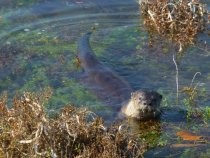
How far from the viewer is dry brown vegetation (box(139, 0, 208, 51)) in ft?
24.1

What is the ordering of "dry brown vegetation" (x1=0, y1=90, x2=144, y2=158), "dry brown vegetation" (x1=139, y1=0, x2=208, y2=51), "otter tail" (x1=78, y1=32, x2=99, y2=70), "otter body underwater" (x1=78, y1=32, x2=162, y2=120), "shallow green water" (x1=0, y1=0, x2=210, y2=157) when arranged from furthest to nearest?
"dry brown vegetation" (x1=139, y1=0, x2=208, y2=51) < "otter tail" (x1=78, y1=32, x2=99, y2=70) < "shallow green water" (x1=0, y1=0, x2=210, y2=157) < "otter body underwater" (x1=78, y1=32, x2=162, y2=120) < "dry brown vegetation" (x1=0, y1=90, x2=144, y2=158)

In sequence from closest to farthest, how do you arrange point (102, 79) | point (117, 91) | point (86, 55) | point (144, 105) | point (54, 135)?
point (54, 135) < point (144, 105) < point (117, 91) < point (102, 79) < point (86, 55)

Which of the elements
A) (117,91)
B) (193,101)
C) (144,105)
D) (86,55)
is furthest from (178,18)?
(144,105)

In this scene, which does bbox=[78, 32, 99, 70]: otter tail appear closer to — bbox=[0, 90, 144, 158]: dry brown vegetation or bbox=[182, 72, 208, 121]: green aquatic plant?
bbox=[182, 72, 208, 121]: green aquatic plant

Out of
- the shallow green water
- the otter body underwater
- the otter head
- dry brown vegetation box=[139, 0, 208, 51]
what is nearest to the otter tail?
the otter body underwater

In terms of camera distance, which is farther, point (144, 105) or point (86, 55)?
point (86, 55)

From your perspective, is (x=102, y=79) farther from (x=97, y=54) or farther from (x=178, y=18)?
(x=178, y=18)

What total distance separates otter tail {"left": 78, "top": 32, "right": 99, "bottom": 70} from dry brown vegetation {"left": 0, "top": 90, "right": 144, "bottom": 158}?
2466mm

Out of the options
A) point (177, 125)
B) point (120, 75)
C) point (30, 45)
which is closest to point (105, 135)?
point (177, 125)

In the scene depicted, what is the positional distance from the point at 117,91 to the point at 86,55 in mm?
981

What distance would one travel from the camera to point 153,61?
7.13 m

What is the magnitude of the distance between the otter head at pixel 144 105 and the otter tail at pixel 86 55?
1.22 meters

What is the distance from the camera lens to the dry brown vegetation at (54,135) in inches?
162

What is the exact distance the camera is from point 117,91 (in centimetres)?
623
